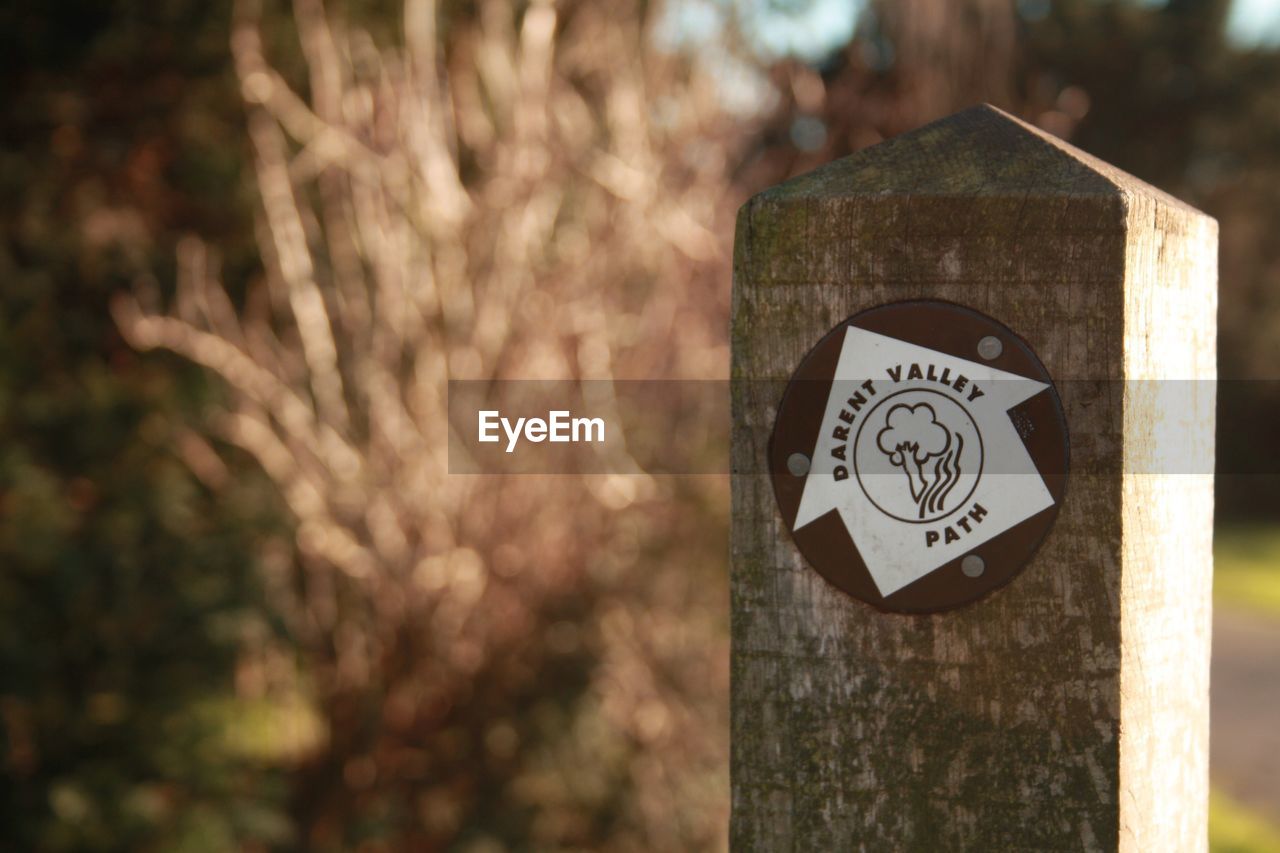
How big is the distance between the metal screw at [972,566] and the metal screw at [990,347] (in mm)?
171

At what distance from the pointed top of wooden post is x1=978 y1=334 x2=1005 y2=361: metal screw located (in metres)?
0.13

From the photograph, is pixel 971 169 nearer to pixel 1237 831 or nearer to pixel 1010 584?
pixel 1010 584

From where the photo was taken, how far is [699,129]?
12.2 ft

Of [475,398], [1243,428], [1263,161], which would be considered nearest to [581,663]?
[475,398]

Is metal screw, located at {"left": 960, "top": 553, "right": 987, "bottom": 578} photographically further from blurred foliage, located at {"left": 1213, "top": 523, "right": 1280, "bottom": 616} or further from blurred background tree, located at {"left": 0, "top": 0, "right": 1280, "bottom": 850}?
blurred foliage, located at {"left": 1213, "top": 523, "right": 1280, "bottom": 616}

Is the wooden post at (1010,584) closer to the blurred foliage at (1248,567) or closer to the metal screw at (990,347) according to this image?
the metal screw at (990,347)

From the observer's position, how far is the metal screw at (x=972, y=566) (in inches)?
38.9

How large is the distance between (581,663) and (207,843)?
3.83 feet

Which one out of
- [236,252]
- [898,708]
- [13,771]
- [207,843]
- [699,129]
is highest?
[699,129]

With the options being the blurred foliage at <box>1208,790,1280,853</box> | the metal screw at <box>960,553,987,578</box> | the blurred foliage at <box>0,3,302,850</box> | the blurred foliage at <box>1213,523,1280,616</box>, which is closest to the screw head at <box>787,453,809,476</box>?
the metal screw at <box>960,553,987,578</box>

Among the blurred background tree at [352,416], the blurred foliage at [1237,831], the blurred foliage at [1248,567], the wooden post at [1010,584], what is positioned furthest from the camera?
the blurred foliage at [1248,567]

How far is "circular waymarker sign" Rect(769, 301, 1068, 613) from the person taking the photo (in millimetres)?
981

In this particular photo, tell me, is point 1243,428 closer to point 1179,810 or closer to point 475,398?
point 475,398

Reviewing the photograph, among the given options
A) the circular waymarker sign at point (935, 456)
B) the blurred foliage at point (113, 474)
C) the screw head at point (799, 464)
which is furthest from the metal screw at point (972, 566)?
the blurred foliage at point (113, 474)
